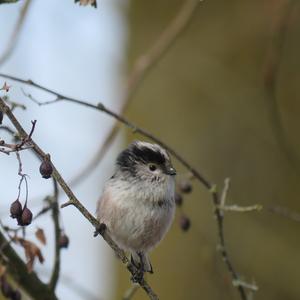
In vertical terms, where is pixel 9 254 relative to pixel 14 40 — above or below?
below

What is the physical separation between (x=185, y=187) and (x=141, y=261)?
927 mm

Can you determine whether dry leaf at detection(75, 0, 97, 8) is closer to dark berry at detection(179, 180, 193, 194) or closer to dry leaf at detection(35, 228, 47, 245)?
dry leaf at detection(35, 228, 47, 245)

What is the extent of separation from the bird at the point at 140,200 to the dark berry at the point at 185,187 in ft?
0.85

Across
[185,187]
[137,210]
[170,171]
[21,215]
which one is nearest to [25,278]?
[21,215]

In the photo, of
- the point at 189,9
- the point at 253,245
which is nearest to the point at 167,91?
the point at 253,245

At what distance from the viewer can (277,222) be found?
6668mm

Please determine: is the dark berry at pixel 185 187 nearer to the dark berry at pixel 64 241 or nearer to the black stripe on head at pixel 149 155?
the black stripe on head at pixel 149 155

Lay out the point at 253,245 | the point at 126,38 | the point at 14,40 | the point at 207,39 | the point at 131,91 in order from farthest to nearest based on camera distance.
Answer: the point at 126,38
the point at 207,39
the point at 253,245
the point at 131,91
the point at 14,40

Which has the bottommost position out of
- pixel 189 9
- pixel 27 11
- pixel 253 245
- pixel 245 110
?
pixel 253 245

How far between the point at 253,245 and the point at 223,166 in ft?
2.58

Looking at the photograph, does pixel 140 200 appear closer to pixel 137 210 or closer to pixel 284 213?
pixel 137 210

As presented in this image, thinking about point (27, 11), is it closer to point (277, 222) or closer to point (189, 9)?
point (189, 9)

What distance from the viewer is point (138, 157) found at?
4574 millimetres

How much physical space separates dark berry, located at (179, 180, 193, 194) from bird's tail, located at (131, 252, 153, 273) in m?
0.83
